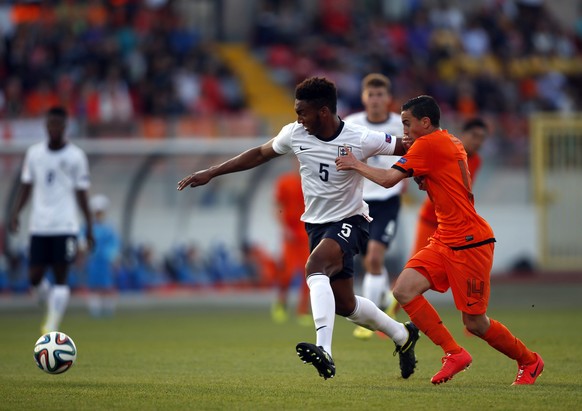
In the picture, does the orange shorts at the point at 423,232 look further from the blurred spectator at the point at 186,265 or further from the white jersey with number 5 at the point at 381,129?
the blurred spectator at the point at 186,265

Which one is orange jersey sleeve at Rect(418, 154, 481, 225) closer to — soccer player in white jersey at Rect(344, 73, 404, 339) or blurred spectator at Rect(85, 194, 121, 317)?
soccer player in white jersey at Rect(344, 73, 404, 339)

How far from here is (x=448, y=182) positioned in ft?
29.2

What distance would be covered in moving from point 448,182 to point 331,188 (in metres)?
1.00

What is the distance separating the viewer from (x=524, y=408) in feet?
24.8

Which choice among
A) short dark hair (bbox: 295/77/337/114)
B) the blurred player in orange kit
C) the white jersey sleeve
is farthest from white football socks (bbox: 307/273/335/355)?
the blurred player in orange kit

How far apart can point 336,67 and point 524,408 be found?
2096 cm

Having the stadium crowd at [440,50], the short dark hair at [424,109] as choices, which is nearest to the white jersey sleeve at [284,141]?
the short dark hair at [424,109]

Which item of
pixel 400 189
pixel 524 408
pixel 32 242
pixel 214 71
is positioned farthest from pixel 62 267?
pixel 214 71

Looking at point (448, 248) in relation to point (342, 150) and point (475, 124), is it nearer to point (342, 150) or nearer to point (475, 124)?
point (342, 150)

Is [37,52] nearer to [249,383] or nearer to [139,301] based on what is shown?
[139,301]

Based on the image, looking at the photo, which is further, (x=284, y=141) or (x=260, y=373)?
(x=260, y=373)

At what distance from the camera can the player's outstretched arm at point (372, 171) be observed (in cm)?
873

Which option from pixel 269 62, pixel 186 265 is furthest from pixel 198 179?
pixel 269 62

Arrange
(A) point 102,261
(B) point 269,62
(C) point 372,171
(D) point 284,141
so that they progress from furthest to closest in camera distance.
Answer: (B) point 269,62 < (A) point 102,261 < (D) point 284,141 < (C) point 372,171
